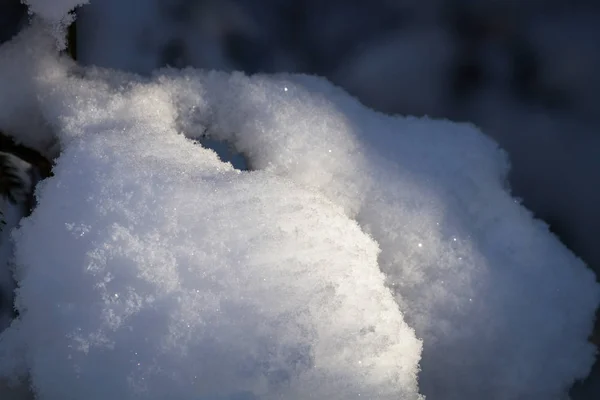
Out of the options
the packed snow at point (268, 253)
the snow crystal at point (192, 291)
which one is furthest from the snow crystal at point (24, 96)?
the snow crystal at point (192, 291)

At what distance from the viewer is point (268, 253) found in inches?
29.9

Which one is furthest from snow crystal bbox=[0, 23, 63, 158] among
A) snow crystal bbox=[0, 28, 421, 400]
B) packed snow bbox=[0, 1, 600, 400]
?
snow crystal bbox=[0, 28, 421, 400]

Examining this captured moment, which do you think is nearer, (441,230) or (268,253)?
(268,253)

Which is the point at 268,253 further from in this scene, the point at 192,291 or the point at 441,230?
the point at 441,230

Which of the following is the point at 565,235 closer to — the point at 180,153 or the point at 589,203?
the point at 589,203

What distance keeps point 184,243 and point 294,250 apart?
0.16 m

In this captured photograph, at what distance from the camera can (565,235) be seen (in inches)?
40.6

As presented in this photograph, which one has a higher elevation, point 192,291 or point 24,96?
point 24,96

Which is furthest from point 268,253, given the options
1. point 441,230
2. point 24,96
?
point 24,96

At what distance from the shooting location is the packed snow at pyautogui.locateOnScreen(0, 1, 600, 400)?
2.29 ft

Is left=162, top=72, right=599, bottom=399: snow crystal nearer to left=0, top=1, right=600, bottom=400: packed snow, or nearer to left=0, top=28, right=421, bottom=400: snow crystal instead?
left=0, top=1, right=600, bottom=400: packed snow

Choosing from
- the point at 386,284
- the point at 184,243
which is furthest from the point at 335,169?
the point at 184,243

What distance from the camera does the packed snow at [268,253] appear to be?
2.29 ft

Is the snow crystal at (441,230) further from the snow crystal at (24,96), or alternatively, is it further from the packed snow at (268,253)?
the snow crystal at (24,96)
